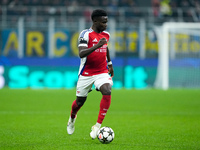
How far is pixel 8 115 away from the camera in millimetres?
10180

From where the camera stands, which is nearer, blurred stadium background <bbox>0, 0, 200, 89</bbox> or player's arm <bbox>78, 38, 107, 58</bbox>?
player's arm <bbox>78, 38, 107, 58</bbox>

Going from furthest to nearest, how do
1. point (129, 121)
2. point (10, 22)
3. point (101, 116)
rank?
point (10, 22)
point (129, 121)
point (101, 116)

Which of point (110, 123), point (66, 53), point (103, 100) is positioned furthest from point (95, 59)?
point (66, 53)

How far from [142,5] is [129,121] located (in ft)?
55.1

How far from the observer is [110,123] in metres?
8.94

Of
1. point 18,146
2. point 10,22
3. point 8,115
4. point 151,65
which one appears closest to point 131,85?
point 151,65

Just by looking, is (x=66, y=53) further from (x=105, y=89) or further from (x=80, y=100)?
(x=105, y=89)

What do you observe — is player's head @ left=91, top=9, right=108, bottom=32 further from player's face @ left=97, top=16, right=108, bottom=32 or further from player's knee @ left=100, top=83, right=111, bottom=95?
player's knee @ left=100, top=83, right=111, bottom=95

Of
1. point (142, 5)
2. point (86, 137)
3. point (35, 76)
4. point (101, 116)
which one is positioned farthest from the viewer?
point (142, 5)

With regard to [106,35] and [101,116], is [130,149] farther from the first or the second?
[106,35]

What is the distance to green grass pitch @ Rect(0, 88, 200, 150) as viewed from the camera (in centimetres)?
630

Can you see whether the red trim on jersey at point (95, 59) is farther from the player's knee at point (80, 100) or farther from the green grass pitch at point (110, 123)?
the green grass pitch at point (110, 123)

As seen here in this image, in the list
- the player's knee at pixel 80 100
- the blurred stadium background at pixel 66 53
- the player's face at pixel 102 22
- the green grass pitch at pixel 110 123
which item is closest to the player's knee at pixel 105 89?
the player's knee at pixel 80 100

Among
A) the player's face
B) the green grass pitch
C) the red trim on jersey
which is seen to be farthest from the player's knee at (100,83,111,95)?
the player's face
